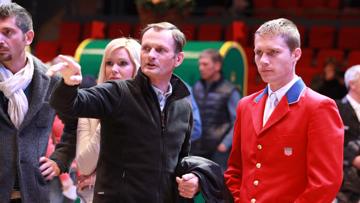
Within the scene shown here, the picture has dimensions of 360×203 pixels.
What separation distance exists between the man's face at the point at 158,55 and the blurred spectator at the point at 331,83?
6.19 metres

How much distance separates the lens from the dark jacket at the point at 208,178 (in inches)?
142

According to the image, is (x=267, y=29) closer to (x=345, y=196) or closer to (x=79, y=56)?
(x=345, y=196)

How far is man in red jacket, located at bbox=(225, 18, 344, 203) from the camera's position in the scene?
3375 millimetres

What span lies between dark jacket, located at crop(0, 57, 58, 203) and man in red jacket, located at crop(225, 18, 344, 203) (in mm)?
1126

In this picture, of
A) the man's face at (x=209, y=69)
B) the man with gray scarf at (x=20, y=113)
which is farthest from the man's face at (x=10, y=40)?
the man's face at (x=209, y=69)

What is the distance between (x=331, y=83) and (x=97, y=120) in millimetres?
5952

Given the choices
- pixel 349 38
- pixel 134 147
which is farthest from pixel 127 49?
pixel 349 38

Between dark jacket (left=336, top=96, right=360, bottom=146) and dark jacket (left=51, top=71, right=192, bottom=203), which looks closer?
dark jacket (left=51, top=71, right=192, bottom=203)

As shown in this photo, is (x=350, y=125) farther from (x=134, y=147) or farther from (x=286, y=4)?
(x=286, y=4)

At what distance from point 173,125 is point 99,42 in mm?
6310

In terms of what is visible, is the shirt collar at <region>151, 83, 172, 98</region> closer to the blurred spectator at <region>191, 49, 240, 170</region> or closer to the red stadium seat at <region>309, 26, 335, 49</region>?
the blurred spectator at <region>191, 49, 240, 170</region>

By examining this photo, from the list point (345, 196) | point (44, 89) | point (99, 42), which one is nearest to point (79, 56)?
point (99, 42)

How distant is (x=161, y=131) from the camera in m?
3.66

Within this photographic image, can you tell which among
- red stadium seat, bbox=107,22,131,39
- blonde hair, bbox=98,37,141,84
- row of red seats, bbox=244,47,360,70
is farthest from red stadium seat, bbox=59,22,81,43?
blonde hair, bbox=98,37,141,84
